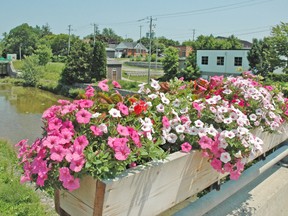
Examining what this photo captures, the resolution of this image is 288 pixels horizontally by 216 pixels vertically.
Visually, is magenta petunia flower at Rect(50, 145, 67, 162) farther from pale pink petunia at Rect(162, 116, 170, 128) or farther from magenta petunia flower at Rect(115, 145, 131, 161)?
pale pink petunia at Rect(162, 116, 170, 128)

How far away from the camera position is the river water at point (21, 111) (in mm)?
10719

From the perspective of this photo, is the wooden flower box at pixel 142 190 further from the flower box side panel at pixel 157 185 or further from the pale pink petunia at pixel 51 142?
the pale pink petunia at pixel 51 142

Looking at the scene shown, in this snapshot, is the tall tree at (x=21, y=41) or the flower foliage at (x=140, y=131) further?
the tall tree at (x=21, y=41)

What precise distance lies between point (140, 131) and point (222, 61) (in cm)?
2016

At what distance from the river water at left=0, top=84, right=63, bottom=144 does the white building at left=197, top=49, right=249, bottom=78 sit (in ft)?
34.9

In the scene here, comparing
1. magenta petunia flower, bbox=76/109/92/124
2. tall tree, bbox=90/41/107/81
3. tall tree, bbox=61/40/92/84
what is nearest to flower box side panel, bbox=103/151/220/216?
magenta petunia flower, bbox=76/109/92/124

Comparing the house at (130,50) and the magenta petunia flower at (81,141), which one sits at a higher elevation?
the house at (130,50)

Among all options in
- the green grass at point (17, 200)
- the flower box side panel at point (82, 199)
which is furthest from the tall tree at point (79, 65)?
the flower box side panel at point (82, 199)

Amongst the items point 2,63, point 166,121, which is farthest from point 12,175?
point 2,63

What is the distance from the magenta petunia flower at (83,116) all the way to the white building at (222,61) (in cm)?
1911

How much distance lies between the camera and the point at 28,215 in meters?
3.16

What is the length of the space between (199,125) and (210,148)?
0.11 metres

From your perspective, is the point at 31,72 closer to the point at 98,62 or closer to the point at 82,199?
the point at 98,62

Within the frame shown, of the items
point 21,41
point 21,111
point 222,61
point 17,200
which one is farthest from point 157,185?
point 21,41
